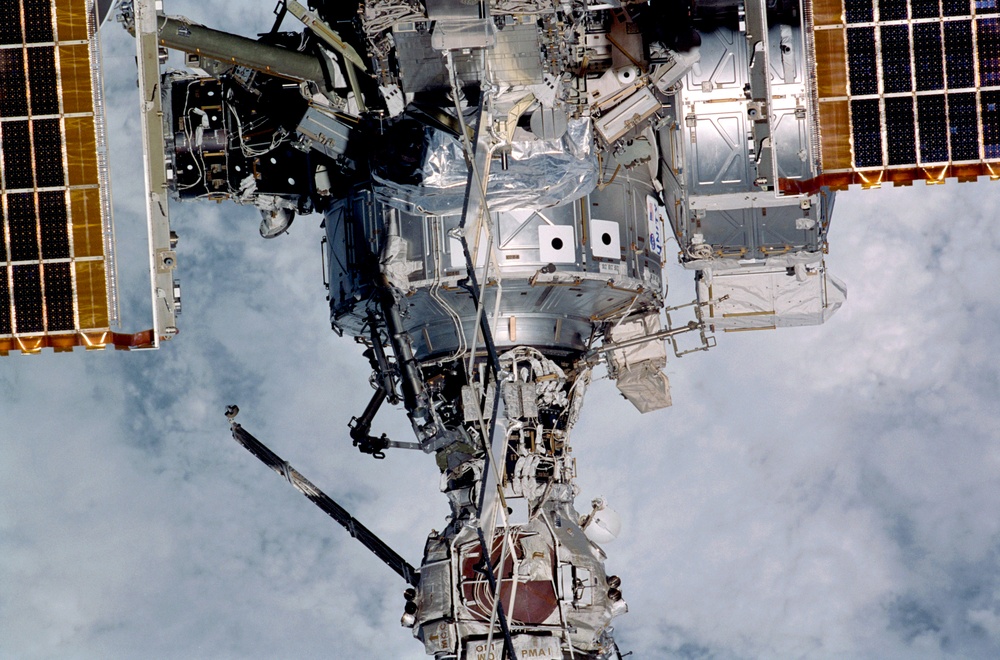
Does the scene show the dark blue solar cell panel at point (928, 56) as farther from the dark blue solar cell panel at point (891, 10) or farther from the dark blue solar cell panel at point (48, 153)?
the dark blue solar cell panel at point (48, 153)

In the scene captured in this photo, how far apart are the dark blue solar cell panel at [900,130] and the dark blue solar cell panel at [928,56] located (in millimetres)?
273

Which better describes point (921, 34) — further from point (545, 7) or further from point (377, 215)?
point (377, 215)

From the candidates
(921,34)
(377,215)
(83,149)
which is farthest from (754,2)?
(83,149)

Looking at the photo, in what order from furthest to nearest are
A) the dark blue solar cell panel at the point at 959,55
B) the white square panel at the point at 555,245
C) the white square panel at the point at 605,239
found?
1. the white square panel at the point at 605,239
2. the white square panel at the point at 555,245
3. the dark blue solar cell panel at the point at 959,55

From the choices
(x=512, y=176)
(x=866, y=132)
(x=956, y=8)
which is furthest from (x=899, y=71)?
(x=512, y=176)

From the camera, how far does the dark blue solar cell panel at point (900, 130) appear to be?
774 inches

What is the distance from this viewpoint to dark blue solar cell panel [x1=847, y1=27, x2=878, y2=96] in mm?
19719

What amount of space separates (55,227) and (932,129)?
390 inches

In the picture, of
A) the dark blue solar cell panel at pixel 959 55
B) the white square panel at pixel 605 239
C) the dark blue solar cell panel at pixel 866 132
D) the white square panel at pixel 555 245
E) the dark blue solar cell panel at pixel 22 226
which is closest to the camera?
the dark blue solar cell panel at pixel 22 226

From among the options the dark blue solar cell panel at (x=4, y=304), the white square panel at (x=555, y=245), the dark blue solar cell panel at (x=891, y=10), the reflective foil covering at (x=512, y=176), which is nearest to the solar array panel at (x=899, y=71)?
the dark blue solar cell panel at (x=891, y=10)

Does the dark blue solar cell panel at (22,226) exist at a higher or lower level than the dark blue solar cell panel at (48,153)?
lower

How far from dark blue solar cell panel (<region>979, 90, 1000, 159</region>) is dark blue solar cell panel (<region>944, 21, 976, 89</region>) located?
0.78ft

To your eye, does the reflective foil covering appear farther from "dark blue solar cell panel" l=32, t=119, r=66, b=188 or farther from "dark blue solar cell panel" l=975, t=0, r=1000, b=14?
"dark blue solar cell panel" l=975, t=0, r=1000, b=14

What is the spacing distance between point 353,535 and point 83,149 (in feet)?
19.9
